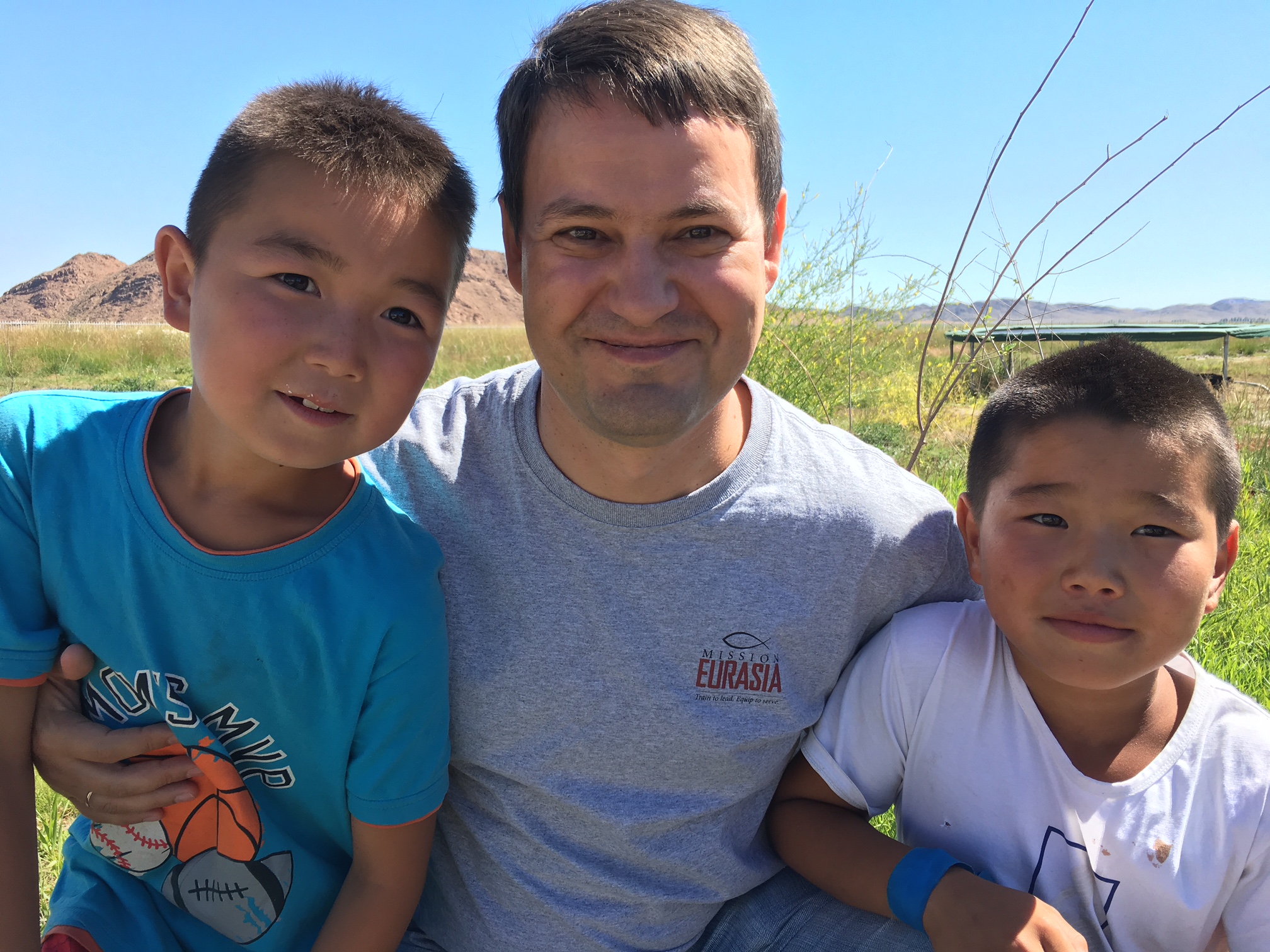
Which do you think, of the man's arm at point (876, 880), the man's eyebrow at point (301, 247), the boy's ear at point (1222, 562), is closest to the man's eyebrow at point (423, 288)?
the man's eyebrow at point (301, 247)

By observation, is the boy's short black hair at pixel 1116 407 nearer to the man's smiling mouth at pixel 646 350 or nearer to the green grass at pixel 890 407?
the man's smiling mouth at pixel 646 350

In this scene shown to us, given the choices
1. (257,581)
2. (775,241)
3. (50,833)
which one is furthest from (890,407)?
(257,581)

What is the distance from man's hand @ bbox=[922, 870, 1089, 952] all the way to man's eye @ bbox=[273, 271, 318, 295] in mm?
1535

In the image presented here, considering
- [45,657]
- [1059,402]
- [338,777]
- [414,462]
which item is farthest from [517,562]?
[1059,402]

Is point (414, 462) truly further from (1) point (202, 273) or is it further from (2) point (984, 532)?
(2) point (984, 532)

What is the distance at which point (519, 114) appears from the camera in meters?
1.81

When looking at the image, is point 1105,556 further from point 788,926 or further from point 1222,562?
Answer: point 788,926

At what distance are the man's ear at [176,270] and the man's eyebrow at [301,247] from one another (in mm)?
213

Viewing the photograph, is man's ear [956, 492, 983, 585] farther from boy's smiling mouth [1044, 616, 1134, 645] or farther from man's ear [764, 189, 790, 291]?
man's ear [764, 189, 790, 291]

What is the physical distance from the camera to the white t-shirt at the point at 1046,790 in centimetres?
155

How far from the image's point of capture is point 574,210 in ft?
5.39

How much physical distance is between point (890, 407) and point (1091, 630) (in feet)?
28.1

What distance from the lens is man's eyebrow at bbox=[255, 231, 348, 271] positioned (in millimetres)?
1492

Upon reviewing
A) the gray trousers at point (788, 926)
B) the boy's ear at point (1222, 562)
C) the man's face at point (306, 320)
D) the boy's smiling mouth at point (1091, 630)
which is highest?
the man's face at point (306, 320)
